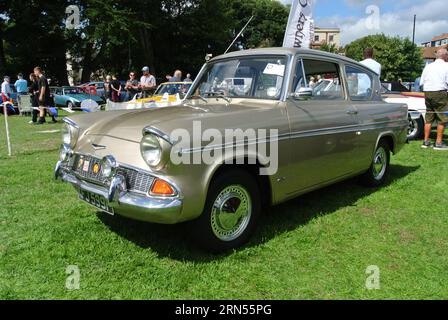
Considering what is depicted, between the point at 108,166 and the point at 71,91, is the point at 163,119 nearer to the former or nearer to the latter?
the point at 108,166

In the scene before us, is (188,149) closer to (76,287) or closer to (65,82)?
(76,287)

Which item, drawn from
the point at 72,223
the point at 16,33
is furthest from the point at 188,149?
the point at 16,33

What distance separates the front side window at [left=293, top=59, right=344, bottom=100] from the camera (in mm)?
4012

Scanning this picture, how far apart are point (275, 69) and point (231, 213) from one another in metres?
1.61

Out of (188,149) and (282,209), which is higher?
(188,149)

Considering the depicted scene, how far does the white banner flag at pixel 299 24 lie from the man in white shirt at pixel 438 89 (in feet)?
8.90

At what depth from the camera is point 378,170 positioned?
5520mm

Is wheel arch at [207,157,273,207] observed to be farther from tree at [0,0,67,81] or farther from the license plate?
tree at [0,0,67,81]

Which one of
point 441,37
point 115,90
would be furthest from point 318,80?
point 441,37

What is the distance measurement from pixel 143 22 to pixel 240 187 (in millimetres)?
29358

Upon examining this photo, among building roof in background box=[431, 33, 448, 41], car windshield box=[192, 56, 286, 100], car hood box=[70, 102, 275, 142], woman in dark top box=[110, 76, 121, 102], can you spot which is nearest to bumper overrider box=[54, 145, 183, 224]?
car hood box=[70, 102, 275, 142]

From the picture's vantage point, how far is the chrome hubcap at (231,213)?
3242 mm

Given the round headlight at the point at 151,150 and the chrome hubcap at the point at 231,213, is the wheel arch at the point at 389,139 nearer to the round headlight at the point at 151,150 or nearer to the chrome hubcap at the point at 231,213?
the chrome hubcap at the point at 231,213

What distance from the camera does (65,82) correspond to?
34156mm
